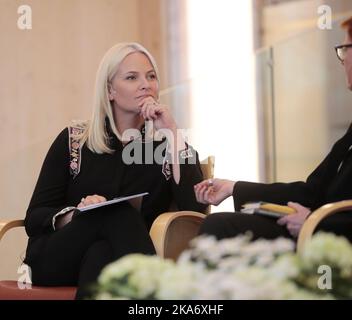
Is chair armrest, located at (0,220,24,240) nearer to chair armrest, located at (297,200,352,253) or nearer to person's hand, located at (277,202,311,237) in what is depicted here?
person's hand, located at (277,202,311,237)

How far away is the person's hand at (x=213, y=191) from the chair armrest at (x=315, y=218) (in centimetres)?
49

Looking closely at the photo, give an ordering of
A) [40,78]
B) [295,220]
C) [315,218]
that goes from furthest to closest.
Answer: [40,78] < [295,220] < [315,218]

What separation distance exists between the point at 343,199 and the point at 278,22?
331 centimetres

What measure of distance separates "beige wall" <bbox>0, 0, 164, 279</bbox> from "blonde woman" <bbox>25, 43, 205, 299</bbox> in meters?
1.36

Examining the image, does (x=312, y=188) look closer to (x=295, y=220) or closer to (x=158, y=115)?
(x=295, y=220)

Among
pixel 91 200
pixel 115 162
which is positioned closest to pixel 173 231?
pixel 91 200

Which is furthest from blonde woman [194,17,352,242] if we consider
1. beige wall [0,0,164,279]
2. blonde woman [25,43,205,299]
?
beige wall [0,0,164,279]

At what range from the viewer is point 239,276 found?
1.98m

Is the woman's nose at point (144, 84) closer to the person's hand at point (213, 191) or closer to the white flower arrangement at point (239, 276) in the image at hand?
the person's hand at point (213, 191)

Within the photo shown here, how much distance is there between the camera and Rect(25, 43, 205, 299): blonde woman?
2.88m

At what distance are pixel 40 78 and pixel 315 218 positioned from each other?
2793 millimetres

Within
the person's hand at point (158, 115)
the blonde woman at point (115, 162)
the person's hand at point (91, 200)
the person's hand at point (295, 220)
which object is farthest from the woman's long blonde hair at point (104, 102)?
the person's hand at point (295, 220)

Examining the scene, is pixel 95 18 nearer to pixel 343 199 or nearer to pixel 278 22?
pixel 278 22
